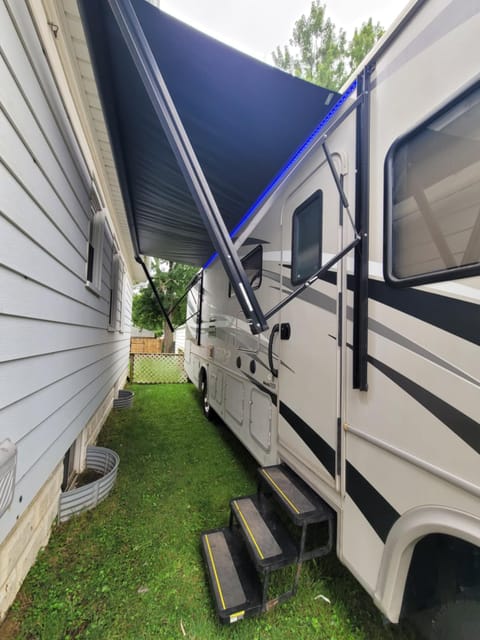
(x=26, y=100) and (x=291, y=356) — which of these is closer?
(x=26, y=100)

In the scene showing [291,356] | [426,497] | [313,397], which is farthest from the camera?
[291,356]

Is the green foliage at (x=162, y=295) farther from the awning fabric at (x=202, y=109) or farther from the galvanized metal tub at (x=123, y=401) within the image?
the awning fabric at (x=202, y=109)

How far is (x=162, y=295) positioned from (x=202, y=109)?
30.3ft

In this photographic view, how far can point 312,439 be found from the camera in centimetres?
189

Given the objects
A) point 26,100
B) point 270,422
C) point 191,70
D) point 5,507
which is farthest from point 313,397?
point 26,100

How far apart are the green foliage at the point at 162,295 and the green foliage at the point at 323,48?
22.2 feet

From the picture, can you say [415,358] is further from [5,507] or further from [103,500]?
[103,500]

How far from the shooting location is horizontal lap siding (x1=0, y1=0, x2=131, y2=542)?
1.37 metres

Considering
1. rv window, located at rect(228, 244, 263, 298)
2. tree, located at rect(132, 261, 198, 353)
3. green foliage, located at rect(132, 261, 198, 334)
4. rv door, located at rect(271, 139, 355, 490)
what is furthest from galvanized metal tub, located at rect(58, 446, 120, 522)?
green foliage, located at rect(132, 261, 198, 334)

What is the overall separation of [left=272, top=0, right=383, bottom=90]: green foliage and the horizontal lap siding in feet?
25.9

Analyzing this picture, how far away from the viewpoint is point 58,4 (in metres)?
2.04

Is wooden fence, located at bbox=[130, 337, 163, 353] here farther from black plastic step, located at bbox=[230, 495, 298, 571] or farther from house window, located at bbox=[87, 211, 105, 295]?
black plastic step, located at bbox=[230, 495, 298, 571]

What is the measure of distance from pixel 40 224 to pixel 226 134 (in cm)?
150

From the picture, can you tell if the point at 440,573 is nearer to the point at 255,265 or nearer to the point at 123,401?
the point at 255,265
